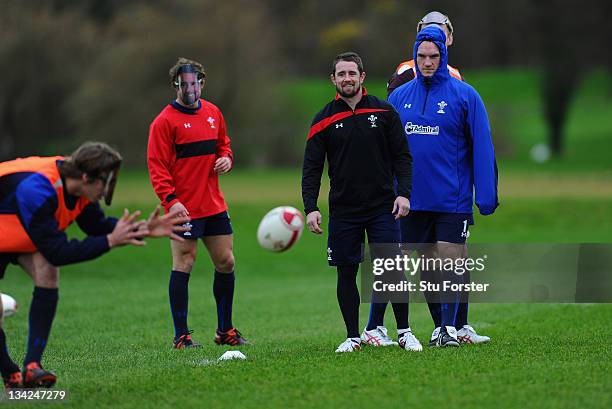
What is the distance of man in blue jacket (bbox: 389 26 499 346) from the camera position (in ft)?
29.1

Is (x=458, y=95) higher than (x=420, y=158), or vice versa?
(x=458, y=95)

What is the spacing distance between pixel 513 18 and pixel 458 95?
2802 inches

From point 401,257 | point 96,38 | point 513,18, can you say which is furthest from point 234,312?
point 513,18

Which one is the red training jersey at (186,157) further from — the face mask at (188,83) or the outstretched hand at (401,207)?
the outstretched hand at (401,207)

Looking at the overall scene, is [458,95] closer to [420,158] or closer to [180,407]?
[420,158]

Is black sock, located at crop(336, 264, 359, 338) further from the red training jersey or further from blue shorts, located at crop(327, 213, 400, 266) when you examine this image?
the red training jersey

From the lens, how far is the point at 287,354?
8.60 m

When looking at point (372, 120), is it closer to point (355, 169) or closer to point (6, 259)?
point (355, 169)

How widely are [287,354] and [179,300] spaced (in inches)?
62.4

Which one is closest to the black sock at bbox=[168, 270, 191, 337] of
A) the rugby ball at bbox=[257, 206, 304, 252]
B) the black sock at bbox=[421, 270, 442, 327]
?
the rugby ball at bbox=[257, 206, 304, 252]

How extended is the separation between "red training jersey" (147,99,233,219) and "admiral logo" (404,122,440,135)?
191 cm

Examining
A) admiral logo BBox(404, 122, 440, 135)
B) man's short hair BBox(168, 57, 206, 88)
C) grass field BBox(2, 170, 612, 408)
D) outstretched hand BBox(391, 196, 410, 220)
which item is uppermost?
man's short hair BBox(168, 57, 206, 88)

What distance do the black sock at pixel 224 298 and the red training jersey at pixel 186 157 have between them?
0.77 meters

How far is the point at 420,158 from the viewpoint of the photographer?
902 centimetres
